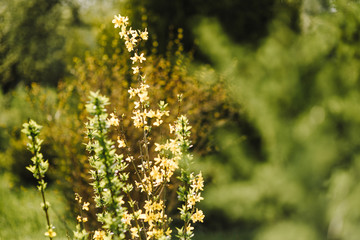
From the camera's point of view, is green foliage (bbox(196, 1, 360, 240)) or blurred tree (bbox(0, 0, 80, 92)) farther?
blurred tree (bbox(0, 0, 80, 92))

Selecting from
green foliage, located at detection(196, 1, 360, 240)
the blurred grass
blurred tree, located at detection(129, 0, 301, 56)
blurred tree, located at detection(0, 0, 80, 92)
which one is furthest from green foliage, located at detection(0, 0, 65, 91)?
green foliage, located at detection(196, 1, 360, 240)

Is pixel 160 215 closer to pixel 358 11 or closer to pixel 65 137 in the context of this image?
pixel 358 11

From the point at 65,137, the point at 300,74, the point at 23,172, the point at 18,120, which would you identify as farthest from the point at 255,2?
the point at 23,172

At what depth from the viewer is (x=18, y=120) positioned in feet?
23.0

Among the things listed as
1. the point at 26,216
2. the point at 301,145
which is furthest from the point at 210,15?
the point at 301,145

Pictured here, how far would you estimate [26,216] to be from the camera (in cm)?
525

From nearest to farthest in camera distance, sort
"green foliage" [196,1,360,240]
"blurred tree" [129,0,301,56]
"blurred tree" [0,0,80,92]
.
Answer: "green foliage" [196,1,360,240]
"blurred tree" [129,0,301,56]
"blurred tree" [0,0,80,92]

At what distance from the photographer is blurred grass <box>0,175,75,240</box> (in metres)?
4.25

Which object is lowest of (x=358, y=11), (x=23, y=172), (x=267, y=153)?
(x=267, y=153)

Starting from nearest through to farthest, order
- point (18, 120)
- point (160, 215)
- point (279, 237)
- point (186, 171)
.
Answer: point (279, 237), point (186, 171), point (160, 215), point (18, 120)

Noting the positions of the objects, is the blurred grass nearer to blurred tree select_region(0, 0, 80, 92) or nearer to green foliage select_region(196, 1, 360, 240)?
green foliage select_region(196, 1, 360, 240)

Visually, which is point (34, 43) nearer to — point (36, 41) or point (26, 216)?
point (36, 41)

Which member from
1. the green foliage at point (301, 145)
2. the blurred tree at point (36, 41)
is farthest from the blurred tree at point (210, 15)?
the green foliage at point (301, 145)

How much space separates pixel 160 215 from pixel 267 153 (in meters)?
0.93
